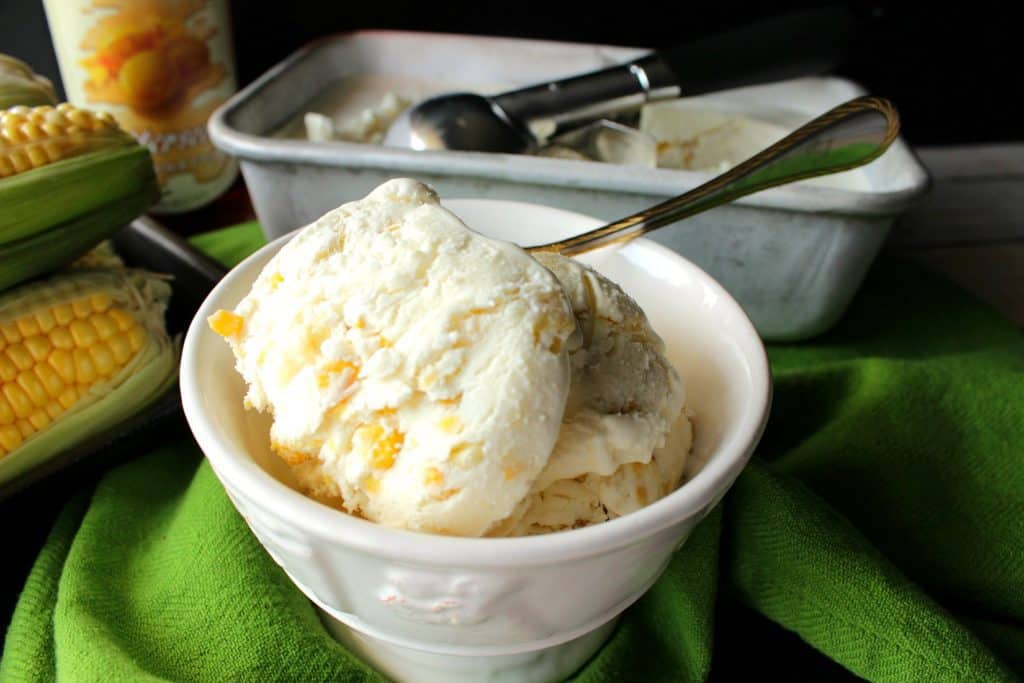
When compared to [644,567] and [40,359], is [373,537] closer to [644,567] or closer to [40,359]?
[644,567]

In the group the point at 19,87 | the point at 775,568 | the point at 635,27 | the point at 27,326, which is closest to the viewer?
the point at 775,568

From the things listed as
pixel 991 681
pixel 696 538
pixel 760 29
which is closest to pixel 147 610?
pixel 696 538

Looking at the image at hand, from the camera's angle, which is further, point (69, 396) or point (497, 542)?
point (69, 396)

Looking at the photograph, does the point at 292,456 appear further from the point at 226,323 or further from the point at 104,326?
the point at 104,326

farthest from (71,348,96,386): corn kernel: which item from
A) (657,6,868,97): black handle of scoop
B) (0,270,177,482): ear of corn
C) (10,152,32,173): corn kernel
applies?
(657,6,868,97): black handle of scoop

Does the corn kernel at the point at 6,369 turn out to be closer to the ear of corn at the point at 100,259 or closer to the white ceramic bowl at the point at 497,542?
the ear of corn at the point at 100,259

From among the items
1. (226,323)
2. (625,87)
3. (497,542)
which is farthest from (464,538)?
(625,87)

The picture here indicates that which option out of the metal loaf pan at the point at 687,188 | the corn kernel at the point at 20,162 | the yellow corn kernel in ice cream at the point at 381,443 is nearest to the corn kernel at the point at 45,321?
the corn kernel at the point at 20,162
